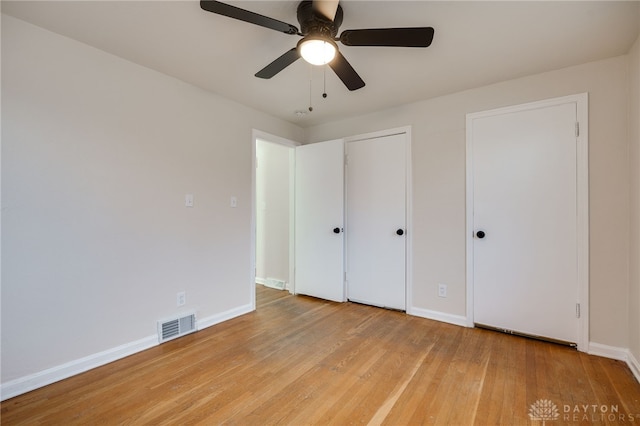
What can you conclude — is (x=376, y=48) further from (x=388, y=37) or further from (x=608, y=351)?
(x=608, y=351)

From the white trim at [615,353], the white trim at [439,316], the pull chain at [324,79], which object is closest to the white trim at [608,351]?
the white trim at [615,353]

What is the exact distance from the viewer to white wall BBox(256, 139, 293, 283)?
4.19m

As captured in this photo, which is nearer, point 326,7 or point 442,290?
point 326,7

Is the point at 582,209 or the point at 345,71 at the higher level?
the point at 345,71

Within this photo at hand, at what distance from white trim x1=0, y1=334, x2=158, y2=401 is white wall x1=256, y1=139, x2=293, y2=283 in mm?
2044

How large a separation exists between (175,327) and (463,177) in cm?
306

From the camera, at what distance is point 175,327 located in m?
2.55

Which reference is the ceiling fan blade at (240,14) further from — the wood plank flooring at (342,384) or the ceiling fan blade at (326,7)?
the wood plank flooring at (342,384)

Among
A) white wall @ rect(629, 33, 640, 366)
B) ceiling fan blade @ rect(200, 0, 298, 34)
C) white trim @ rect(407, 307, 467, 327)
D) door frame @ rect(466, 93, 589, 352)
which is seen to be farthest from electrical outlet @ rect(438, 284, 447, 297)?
ceiling fan blade @ rect(200, 0, 298, 34)

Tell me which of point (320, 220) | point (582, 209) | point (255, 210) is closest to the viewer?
point (582, 209)

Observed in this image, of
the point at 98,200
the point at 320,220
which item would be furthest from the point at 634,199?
the point at 98,200

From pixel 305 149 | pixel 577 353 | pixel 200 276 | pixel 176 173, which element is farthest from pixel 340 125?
pixel 577 353

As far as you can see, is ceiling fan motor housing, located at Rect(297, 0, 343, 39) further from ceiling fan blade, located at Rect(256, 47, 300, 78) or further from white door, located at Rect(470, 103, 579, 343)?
white door, located at Rect(470, 103, 579, 343)

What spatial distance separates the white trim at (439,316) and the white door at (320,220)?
88 cm
